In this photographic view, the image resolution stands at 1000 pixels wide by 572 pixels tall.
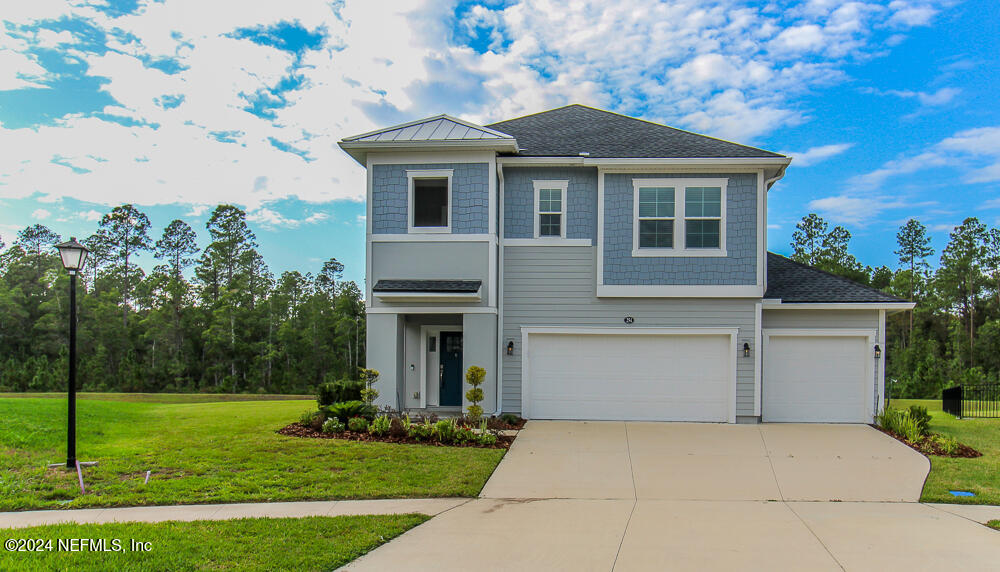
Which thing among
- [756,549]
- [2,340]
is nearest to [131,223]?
[2,340]

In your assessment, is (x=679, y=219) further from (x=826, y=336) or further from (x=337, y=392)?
(x=337, y=392)

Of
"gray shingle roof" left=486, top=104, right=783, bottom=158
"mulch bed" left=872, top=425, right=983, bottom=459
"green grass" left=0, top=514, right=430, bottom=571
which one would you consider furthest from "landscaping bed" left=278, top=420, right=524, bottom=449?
"mulch bed" left=872, top=425, right=983, bottom=459

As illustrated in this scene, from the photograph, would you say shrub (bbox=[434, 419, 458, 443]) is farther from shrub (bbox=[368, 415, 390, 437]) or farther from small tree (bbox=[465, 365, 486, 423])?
small tree (bbox=[465, 365, 486, 423])

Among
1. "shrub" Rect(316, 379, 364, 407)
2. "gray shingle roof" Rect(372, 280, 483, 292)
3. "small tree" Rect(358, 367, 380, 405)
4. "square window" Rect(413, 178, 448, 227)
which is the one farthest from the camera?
"square window" Rect(413, 178, 448, 227)

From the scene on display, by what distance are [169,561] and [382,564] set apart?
1.80 m

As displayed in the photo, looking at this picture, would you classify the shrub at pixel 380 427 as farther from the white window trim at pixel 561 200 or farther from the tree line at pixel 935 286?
the tree line at pixel 935 286

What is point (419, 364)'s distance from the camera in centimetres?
1419

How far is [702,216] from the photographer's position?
42.6 ft

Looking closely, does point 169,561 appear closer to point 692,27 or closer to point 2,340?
point 692,27

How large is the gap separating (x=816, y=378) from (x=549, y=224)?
688 cm

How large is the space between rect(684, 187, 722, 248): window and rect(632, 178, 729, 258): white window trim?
0.21 feet

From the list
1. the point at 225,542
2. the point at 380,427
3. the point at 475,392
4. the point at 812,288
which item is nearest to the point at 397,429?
the point at 380,427

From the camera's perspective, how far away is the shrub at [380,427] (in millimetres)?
10891

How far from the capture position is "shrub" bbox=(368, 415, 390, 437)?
1089 cm
